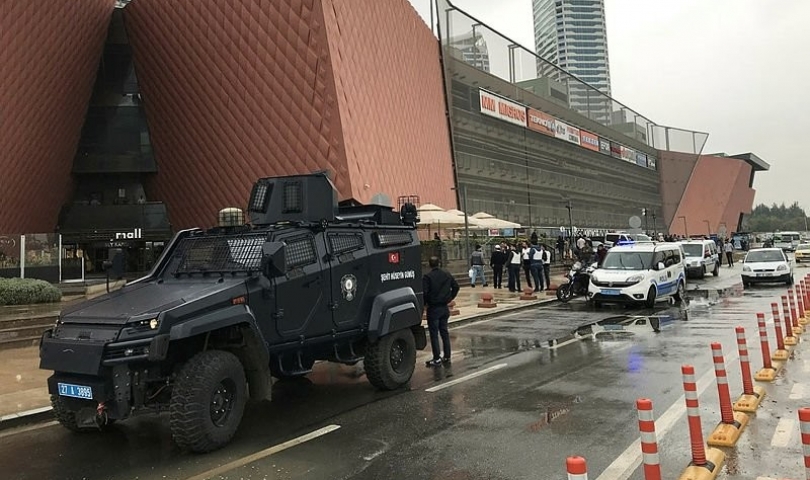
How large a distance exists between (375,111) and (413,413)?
23.7 meters

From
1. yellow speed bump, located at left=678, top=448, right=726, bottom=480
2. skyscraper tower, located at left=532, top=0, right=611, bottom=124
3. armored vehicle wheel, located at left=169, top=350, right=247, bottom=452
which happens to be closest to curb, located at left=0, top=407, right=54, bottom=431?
armored vehicle wheel, located at left=169, top=350, right=247, bottom=452

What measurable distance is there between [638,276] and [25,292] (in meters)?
16.4

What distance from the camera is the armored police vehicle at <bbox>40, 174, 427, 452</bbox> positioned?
5.20m

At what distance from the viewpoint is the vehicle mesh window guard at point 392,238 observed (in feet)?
26.2

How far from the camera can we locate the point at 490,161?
45.3 metres

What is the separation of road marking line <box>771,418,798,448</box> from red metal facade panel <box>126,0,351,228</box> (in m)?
20.9

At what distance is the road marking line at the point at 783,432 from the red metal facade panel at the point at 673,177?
86591 millimetres

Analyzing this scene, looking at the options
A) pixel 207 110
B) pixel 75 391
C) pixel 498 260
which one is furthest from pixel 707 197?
pixel 75 391

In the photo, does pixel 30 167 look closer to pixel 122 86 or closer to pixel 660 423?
pixel 122 86

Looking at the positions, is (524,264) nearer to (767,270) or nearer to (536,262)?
(536,262)

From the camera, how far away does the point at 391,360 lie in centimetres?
786

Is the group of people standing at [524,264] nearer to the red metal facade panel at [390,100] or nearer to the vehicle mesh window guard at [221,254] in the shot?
the red metal facade panel at [390,100]

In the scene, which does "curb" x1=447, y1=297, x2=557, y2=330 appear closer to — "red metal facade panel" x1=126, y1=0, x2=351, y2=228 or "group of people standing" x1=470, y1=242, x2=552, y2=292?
"group of people standing" x1=470, y1=242, x2=552, y2=292

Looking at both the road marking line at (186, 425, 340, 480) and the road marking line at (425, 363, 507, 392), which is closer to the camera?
the road marking line at (186, 425, 340, 480)
